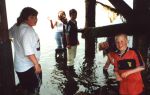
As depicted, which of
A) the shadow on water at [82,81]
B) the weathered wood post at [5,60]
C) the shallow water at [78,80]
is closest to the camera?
the weathered wood post at [5,60]

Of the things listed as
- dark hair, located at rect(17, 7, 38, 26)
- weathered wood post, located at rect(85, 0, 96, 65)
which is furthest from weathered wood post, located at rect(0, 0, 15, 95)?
weathered wood post, located at rect(85, 0, 96, 65)

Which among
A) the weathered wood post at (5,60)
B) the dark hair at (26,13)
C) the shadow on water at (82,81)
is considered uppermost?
the dark hair at (26,13)

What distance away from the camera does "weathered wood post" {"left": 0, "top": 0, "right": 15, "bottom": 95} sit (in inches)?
154

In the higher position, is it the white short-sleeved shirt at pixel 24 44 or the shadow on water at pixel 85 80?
the white short-sleeved shirt at pixel 24 44

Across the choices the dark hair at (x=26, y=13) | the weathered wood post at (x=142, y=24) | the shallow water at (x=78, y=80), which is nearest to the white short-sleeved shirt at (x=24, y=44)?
the dark hair at (x=26, y=13)

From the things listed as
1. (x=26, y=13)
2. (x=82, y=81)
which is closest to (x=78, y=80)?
(x=82, y=81)

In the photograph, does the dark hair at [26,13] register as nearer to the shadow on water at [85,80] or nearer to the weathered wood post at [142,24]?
the shadow on water at [85,80]

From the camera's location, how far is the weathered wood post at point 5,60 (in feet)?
12.9

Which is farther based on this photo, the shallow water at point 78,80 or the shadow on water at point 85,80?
the shallow water at point 78,80

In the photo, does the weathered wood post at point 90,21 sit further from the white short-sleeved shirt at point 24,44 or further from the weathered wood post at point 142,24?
the white short-sleeved shirt at point 24,44

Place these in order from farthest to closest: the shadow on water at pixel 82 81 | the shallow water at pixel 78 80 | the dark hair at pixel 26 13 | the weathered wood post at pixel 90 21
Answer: the weathered wood post at pixel 90 21, the shallow water at pixel 78 80, the shadow on water at pixel 82 81, the dark hair at pixel 26 13

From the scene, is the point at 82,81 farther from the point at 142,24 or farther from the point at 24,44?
the point at 24,44

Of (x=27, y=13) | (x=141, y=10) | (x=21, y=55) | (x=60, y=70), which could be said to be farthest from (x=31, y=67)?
(x=60, y=70)

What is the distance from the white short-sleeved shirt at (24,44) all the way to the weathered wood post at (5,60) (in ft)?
0.62
